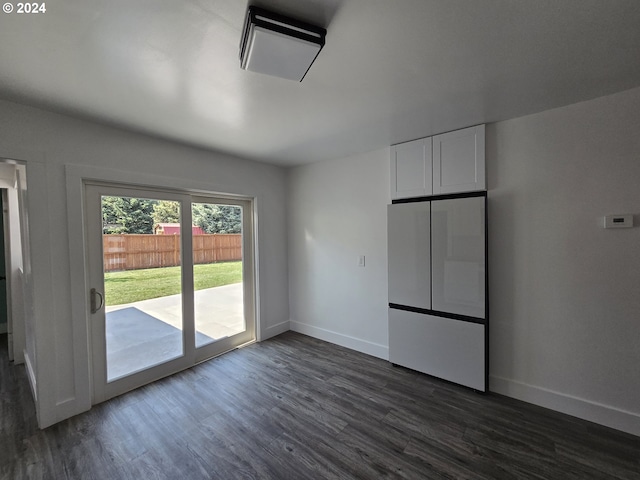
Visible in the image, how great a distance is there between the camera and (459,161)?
2.60 meters

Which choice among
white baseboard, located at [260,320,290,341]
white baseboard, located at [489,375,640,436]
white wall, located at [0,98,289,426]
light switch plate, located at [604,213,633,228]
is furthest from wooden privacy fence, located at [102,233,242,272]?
light switch plate, located at [604,213,633,228]

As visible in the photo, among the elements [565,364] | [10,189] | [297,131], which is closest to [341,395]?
[565,364]

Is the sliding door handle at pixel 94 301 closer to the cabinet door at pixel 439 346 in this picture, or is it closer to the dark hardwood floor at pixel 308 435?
the dark hardwood floor at pixel 308 435

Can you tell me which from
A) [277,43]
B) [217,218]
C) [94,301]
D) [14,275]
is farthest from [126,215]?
[277,43]

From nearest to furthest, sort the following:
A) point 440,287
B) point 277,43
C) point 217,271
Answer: point 277,43 → point 440,287 → point 217,271

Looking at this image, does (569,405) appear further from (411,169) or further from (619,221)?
(411,169)

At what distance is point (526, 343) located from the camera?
2.35 metres

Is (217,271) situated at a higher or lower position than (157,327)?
higher

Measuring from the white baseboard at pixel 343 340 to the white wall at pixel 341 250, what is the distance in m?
0.01

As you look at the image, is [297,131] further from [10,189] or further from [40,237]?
[10,189]

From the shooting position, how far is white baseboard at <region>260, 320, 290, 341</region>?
12.5 ft

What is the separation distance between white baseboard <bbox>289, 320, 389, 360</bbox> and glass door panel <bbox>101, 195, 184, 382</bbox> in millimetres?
1706

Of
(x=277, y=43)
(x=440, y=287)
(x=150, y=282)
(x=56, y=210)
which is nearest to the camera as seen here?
(x=277, y=43)

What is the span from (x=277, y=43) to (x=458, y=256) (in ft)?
7.76
